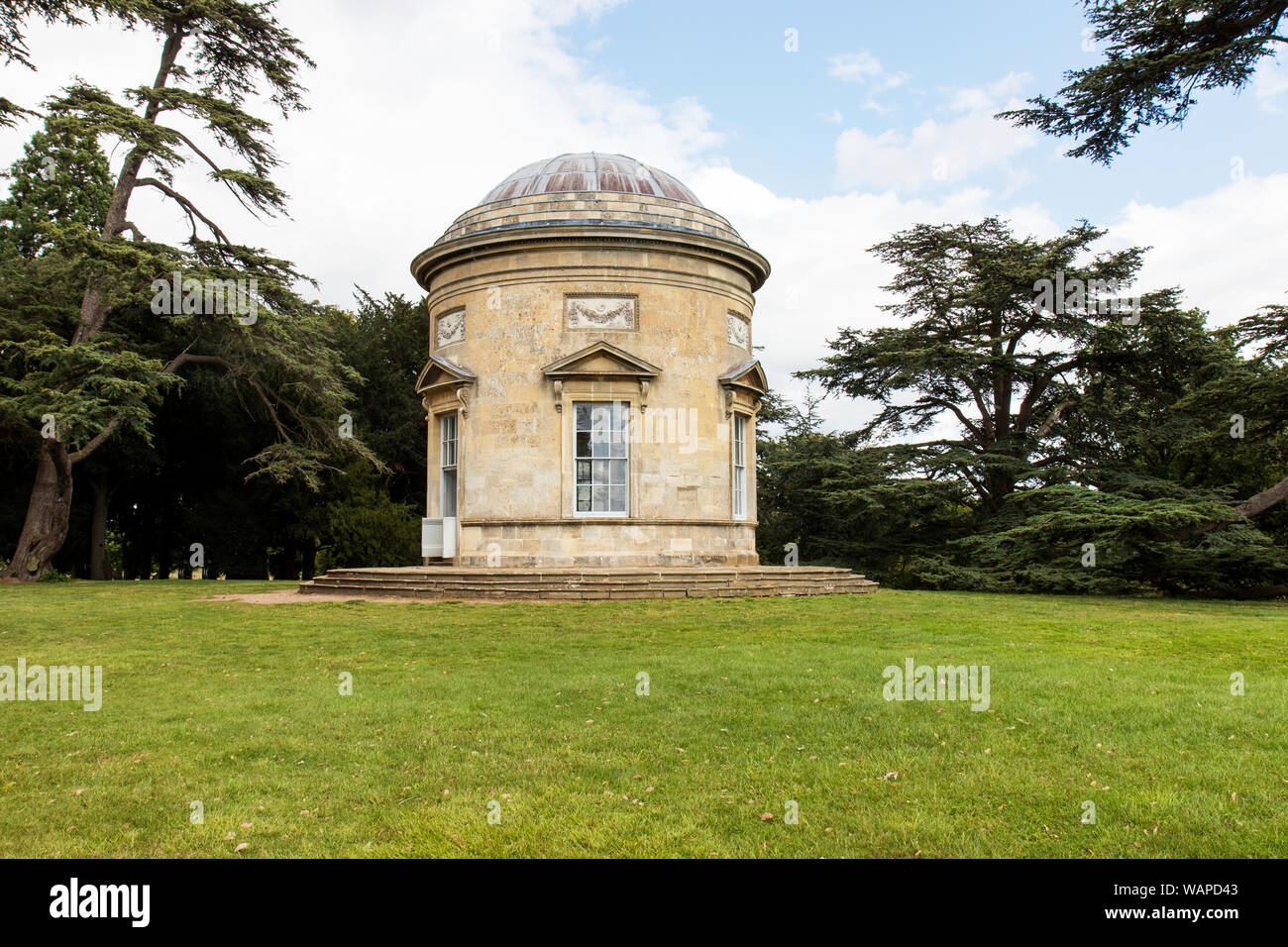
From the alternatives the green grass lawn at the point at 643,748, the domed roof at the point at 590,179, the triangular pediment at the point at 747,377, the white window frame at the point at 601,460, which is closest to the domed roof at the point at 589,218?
the domed roof at the point at 590,179

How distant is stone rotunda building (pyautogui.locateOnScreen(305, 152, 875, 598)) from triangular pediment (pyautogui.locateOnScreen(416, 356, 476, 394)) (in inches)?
2.1

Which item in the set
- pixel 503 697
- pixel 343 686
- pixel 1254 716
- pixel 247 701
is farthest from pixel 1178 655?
pixel 247 701

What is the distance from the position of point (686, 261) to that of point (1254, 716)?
16.5m

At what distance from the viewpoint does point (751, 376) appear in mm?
22562

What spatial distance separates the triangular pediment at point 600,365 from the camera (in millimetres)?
20438

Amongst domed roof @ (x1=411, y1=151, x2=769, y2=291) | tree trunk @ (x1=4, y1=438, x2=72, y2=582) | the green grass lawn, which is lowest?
the green grass lawn

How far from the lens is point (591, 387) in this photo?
2067cm

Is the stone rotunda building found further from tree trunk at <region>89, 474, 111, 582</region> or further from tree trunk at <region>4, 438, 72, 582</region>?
tree trunk at <region>89, 474, 111, 582</region>

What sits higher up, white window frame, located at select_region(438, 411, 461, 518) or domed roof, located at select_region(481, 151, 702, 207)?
domed roof, located at select_region(481, 151, 702, 207)

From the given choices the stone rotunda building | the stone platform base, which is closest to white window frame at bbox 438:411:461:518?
the stone rotunda building

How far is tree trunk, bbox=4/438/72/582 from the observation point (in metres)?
23.0

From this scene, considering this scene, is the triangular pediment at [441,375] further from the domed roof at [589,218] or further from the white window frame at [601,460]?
the white window frame at [601,460]

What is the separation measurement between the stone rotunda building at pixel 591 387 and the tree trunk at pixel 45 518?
8.85 meters

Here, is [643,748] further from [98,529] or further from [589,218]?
[98,529]
